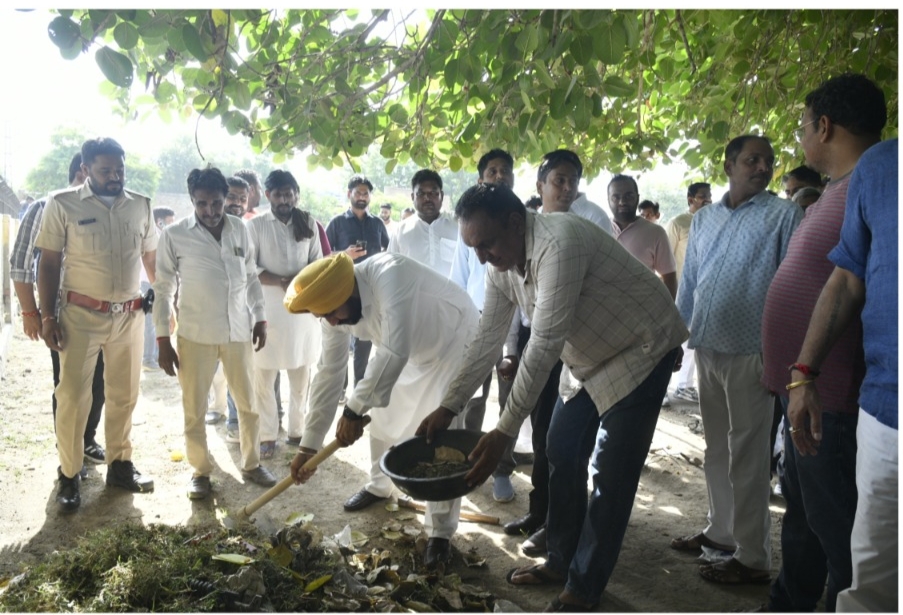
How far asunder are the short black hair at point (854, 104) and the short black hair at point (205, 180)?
11.2ft

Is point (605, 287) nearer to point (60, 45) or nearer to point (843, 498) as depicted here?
point (843, 498)

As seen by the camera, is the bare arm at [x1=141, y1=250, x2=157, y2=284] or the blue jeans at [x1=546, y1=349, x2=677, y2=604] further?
the bare arm at [x1=141, y1=250, x2=157, y2=284]

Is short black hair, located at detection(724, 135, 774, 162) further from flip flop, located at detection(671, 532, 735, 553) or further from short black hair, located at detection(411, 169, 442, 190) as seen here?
short black hair, located at detection(411, 169, 442, 190)

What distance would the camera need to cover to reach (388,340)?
10.2 feet

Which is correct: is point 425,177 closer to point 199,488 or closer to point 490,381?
point 490,381

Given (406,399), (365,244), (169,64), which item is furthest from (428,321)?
(365,244)

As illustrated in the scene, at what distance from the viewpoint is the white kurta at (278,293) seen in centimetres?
528

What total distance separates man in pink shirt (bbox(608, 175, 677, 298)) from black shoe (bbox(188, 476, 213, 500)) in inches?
129

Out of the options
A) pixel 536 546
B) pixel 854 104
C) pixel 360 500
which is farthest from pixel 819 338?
pixel 360 500

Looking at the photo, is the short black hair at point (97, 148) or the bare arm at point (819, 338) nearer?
the bare arm at point (819, 338)

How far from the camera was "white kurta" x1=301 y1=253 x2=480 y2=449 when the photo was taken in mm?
3098

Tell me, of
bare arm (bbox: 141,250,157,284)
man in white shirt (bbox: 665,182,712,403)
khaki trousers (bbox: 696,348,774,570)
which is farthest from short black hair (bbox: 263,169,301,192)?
man in white shirt (bbox: 665,182,712,403)

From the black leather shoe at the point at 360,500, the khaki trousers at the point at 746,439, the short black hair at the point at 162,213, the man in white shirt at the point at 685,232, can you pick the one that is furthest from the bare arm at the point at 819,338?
the short black hair at the point at 162,213

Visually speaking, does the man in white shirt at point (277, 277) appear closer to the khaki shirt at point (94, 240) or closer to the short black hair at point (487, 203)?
the khaki shirt at point (94, 240)
